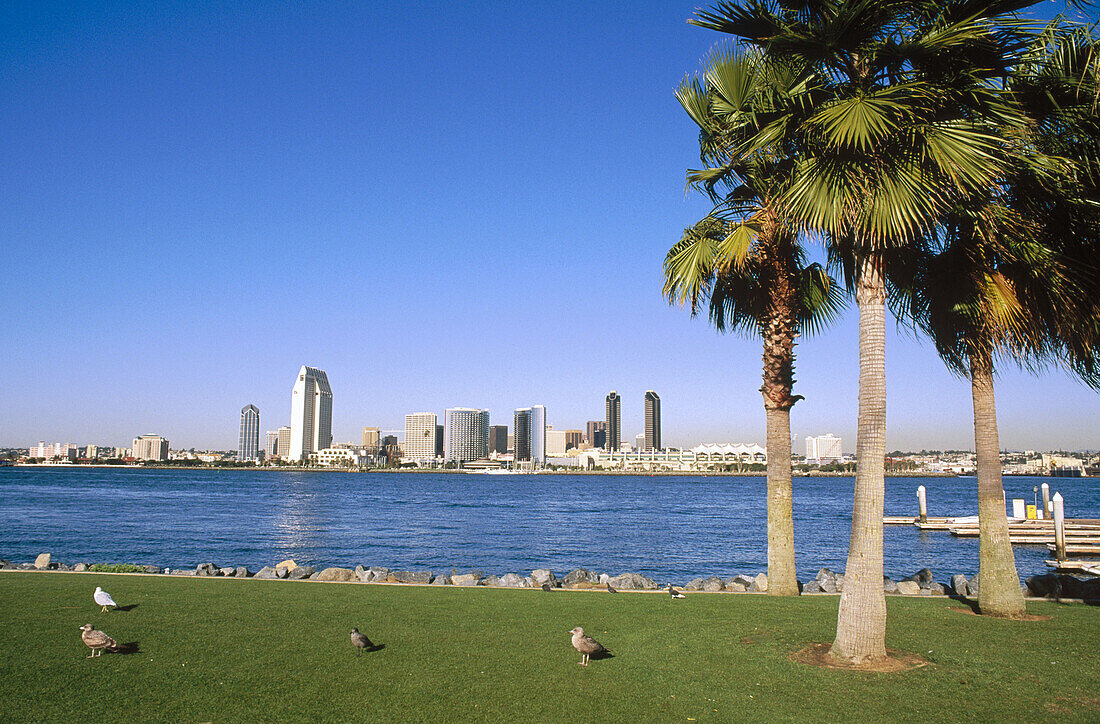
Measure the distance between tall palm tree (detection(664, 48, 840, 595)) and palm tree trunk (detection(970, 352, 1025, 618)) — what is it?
9.00ft

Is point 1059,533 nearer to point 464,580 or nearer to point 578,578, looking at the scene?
point 578,578

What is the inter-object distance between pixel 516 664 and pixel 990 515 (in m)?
7.45

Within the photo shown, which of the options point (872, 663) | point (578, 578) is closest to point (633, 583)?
point (578, 578)

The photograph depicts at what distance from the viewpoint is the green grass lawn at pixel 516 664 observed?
6.40 m

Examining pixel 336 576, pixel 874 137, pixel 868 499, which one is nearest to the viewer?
pixel 874 137

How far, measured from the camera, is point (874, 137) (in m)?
7.20

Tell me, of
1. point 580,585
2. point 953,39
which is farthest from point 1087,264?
point 580,585

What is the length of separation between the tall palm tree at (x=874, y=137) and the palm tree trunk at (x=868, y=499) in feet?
0.04

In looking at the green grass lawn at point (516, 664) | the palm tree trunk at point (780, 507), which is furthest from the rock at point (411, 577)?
the palm tree trunk at point (780, 507)

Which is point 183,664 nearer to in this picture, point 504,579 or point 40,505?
point 504,579

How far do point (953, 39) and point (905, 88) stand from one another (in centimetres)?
87

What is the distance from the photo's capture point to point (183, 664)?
774 cm

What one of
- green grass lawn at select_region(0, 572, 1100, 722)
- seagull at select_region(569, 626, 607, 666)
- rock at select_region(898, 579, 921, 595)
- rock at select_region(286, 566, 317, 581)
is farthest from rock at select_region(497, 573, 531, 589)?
seagull at select_region(569, 626, 607, 666)

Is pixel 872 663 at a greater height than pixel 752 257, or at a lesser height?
lesser
